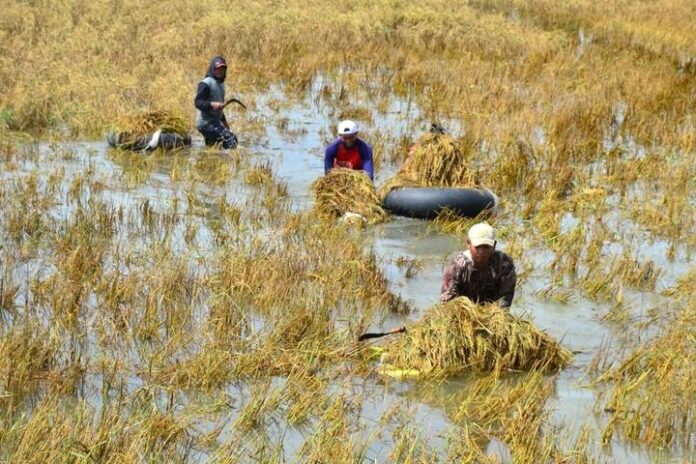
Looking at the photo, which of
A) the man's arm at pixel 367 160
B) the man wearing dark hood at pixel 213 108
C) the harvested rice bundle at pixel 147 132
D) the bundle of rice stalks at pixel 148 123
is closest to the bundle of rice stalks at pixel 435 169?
the man's arm at pixel 367 160

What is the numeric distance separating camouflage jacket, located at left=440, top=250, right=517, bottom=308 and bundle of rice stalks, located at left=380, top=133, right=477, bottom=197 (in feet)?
12.0

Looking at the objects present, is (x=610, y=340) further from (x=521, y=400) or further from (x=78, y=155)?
(x=78, y=155)

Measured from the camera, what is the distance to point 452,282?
7.06 meters

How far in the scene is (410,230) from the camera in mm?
10125

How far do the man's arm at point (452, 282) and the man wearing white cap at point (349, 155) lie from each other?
3865mm

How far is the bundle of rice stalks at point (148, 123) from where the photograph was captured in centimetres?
1277

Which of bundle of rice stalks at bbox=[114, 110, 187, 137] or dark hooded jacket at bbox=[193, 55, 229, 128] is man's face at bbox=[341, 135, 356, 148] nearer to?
dark hooded jacket at bbox=[193, 55, 229, 128]

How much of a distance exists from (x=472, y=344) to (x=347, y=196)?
13.0 feet

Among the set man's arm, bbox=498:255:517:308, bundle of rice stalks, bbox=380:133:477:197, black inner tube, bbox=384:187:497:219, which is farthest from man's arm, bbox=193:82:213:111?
man's arm, bbox=498:255:517:308

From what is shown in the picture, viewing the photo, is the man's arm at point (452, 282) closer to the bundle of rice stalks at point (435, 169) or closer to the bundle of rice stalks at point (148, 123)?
the bundle of rice stalks at point (435, 169)

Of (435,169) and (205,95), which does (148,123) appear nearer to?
(205,95)

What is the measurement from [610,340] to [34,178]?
5.86 meters

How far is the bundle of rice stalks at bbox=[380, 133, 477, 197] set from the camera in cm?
1079

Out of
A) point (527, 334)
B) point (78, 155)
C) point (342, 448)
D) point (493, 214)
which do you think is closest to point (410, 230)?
point (493, 214)
